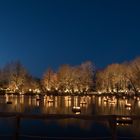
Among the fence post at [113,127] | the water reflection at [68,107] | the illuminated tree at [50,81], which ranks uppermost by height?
the illuminated tree at [50,81]

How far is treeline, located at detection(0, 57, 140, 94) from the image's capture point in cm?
13362

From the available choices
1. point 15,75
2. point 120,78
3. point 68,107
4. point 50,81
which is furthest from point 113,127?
point 50,81

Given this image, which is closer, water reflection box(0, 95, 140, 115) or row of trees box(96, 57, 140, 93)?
water reflection box(0, 95, 140, 115)

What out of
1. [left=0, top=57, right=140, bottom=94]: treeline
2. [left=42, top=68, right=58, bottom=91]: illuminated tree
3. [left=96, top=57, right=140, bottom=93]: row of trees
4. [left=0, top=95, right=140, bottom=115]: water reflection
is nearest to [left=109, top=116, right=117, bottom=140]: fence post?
[left=0, top=95, right=140, bottom=115]: water reflection

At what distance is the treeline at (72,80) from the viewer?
133625mm

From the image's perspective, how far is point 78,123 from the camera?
156 feet

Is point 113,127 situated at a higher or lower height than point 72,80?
lower

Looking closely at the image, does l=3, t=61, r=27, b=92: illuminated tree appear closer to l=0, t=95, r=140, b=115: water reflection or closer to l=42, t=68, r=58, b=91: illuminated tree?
l=42, t=68, r=58, b=91: illuminated tree

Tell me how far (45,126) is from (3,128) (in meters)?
5.92

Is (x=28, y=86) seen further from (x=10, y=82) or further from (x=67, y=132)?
(x=67, y=132)

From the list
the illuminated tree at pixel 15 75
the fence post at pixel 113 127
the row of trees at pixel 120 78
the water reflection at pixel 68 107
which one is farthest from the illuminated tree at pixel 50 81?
the fence post at pixel 113 127

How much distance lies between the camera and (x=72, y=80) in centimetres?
14112

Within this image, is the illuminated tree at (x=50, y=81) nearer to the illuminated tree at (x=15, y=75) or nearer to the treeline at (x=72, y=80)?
the treeline at (x=72, y=80)

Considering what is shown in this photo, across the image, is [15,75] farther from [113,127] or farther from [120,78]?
[113,127]
